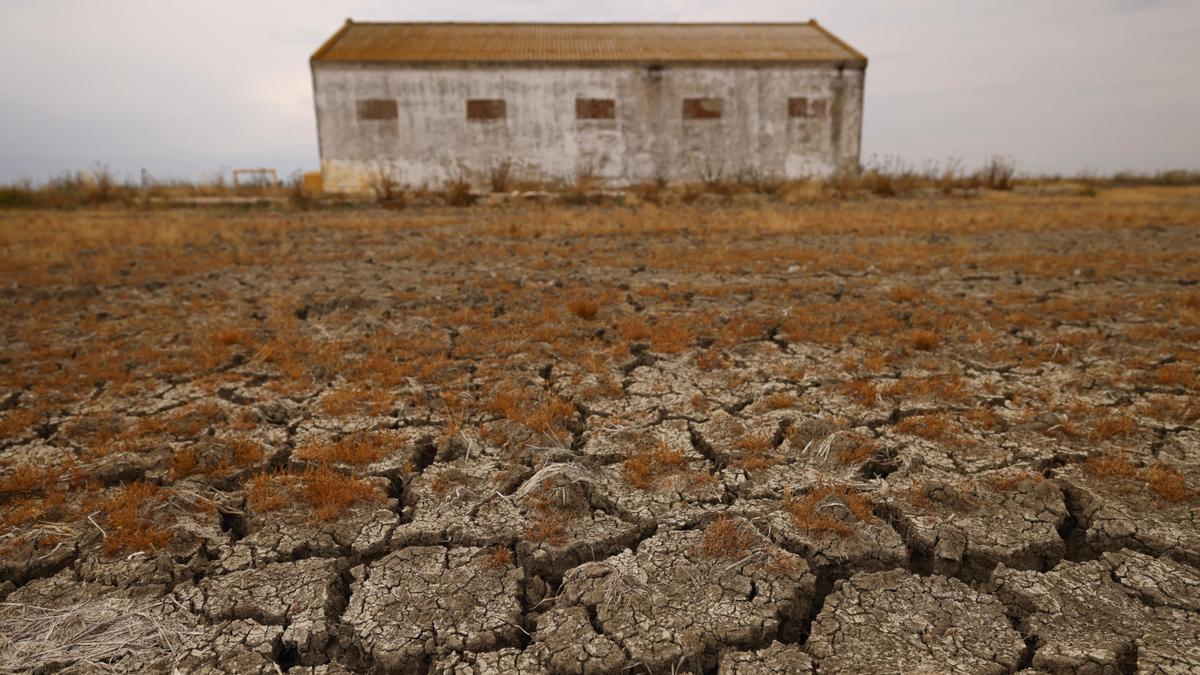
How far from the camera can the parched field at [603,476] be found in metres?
1.69

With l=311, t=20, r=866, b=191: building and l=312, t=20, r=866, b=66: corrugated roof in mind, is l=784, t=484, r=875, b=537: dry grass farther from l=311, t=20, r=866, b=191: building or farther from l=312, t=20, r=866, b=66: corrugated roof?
l=312, t=20, r=866, b=66: corrugated roof

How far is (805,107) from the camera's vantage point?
58.7 feet

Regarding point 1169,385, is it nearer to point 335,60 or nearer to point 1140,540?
point 1140,540

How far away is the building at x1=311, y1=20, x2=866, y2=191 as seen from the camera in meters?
17.1

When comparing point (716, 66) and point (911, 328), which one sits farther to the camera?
point (716, 66)

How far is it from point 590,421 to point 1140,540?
192 centimetres

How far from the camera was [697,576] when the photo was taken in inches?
74.3

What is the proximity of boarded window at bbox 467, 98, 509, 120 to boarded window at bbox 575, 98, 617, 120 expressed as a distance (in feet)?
6.34

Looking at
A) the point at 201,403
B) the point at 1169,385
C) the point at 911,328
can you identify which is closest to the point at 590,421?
the point at 201,403

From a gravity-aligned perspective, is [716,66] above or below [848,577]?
above

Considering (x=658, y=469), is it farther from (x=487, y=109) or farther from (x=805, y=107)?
(x=805, y=107)

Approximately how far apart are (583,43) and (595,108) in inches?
93.9

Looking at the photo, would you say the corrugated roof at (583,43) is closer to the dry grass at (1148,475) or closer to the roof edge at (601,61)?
the roof edge at (601,61)

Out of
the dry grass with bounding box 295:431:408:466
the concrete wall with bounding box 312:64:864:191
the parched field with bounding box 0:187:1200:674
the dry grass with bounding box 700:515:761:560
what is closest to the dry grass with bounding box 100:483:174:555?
the parched field with bounding box 0:187:1200:674
